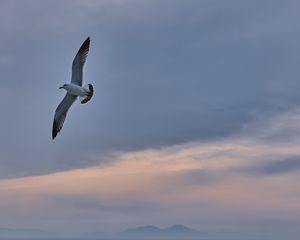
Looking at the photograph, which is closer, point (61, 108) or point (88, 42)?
point (88, 42)

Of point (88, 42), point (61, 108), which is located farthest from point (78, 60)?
point (61, 108)

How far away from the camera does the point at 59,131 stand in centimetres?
4841

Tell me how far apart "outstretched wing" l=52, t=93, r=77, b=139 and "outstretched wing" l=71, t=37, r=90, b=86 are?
7.72 ft

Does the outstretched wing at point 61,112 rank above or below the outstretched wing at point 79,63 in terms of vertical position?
below

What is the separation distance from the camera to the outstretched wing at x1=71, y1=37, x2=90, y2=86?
143 ft

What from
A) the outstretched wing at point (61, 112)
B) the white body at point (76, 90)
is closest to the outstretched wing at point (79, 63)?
the white body at point (76, 90)

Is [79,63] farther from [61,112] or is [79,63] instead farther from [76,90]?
[61,112]

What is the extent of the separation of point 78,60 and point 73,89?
2.90 metres

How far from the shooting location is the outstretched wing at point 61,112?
46.2 m

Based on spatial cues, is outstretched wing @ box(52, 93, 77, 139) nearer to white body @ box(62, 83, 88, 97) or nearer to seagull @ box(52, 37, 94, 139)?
seagull @ box(52, 37, 94, 139)

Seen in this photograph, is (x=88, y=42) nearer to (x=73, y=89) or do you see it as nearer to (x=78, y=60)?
(x=78, y=60)

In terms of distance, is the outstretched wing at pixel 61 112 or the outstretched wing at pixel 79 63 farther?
the outstretched wing at pixel 61 112

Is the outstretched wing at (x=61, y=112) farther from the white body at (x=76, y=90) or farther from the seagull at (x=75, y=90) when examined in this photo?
the white body at (x=76, y=90)

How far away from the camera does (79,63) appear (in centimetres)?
4394
